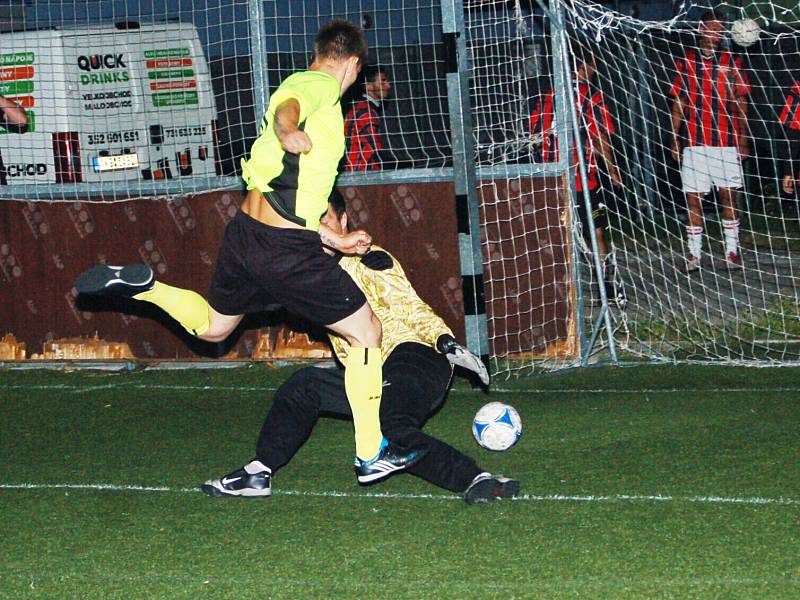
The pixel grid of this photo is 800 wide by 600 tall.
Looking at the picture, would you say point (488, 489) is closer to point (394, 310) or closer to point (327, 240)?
point (394, 310)

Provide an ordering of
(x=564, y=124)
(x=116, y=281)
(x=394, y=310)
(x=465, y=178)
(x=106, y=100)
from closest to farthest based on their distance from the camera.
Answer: (x=116, y=281) → (x=394, y=310) → (x=465, y=178) → (x=564, y=124) → (x=106, y=100)

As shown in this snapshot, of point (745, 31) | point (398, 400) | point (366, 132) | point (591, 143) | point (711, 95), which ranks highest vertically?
point (745, 31)

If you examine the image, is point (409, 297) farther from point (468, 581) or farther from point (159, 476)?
point (468, 581)

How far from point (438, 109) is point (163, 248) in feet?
7.41

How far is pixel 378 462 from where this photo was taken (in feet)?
17.0

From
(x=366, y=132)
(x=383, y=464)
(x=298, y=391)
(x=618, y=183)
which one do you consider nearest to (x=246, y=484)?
(x=298, y=391)

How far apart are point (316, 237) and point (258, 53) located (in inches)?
138

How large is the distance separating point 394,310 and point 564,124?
2611 mm

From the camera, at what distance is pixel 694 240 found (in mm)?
10328

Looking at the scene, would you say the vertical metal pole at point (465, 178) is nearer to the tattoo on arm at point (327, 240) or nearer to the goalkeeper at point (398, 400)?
the goalkeeper at point (398, 400)

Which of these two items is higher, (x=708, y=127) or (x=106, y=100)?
(x=106, y=100)

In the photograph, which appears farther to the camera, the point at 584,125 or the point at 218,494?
the point at 584,125

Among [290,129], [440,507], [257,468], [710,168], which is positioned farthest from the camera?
[710,168]

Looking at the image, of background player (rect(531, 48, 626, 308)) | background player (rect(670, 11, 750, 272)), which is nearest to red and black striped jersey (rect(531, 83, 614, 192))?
background player (rect(531, 48, 626, 308))
